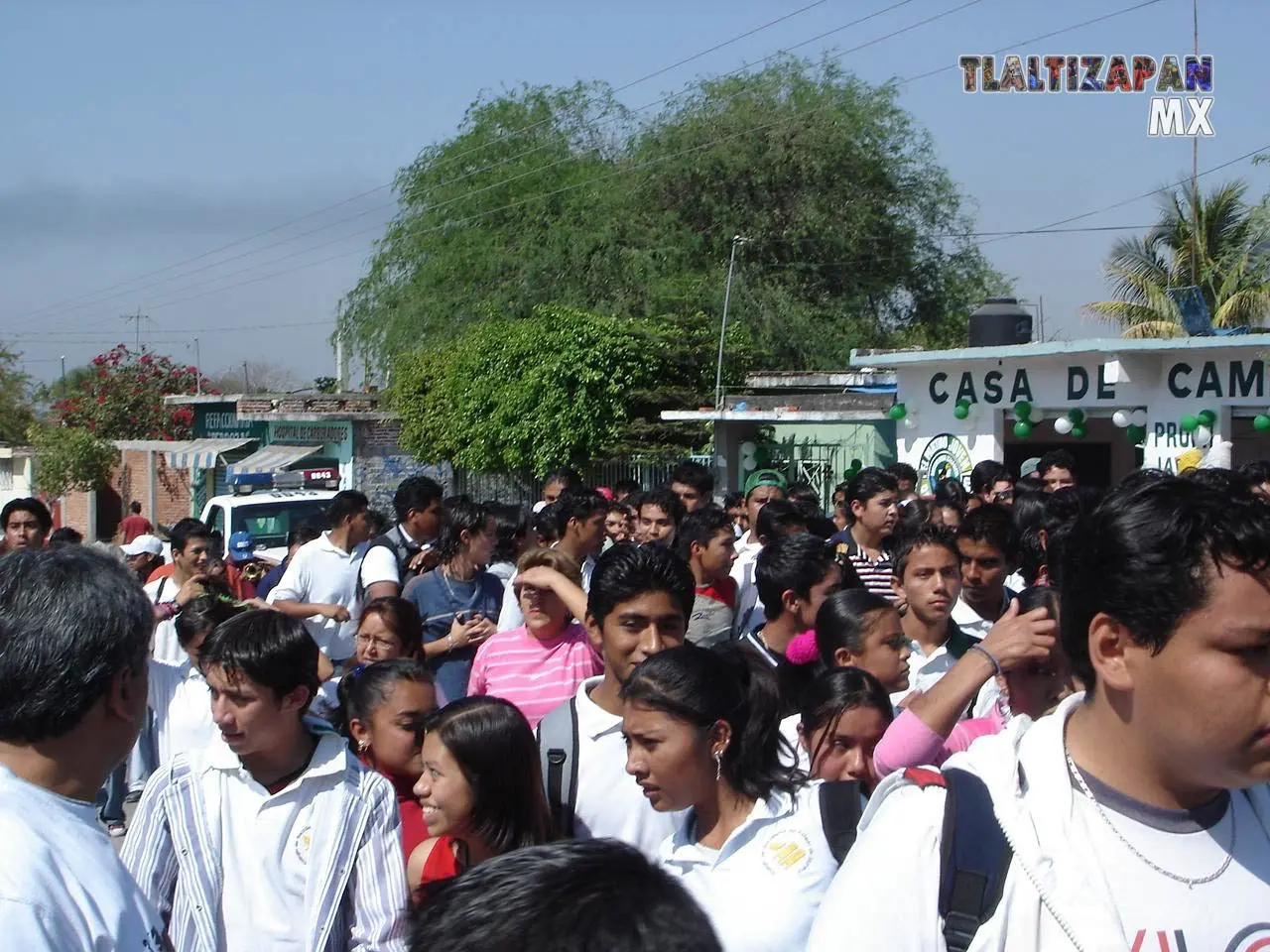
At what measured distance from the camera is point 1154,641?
1908mm

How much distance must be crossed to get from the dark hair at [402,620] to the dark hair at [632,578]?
1381mm

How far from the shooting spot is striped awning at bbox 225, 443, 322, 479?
30.2m

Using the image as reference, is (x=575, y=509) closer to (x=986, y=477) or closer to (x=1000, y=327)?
(x=986, y=477)

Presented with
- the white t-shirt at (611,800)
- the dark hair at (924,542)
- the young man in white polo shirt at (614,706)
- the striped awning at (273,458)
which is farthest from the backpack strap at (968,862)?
the striped awning at (273,458)

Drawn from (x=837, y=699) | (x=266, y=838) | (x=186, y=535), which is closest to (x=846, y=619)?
(x=837, y=699)

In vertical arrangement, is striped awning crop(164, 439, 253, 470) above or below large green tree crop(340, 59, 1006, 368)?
below

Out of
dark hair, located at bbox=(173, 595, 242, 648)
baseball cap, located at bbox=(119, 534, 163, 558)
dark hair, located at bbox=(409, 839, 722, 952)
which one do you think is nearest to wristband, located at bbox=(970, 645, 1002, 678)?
dark hair, located at bbox=(409, 839, 722, 952)

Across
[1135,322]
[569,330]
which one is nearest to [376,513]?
[569,330]

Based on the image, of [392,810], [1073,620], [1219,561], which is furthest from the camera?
[392,810]

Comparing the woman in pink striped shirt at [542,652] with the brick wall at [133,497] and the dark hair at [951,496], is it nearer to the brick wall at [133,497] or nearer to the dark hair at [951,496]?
the dark hair at [951,496]

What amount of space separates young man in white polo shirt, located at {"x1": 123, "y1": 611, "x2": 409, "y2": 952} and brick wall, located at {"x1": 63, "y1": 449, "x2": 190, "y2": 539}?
97.9ft

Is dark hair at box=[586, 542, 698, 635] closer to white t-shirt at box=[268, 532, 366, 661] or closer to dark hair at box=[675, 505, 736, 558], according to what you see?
dark hair at box=[675, 505, 736, 558]

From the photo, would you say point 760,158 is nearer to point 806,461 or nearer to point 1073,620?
point 806,461

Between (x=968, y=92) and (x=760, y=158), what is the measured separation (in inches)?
596
